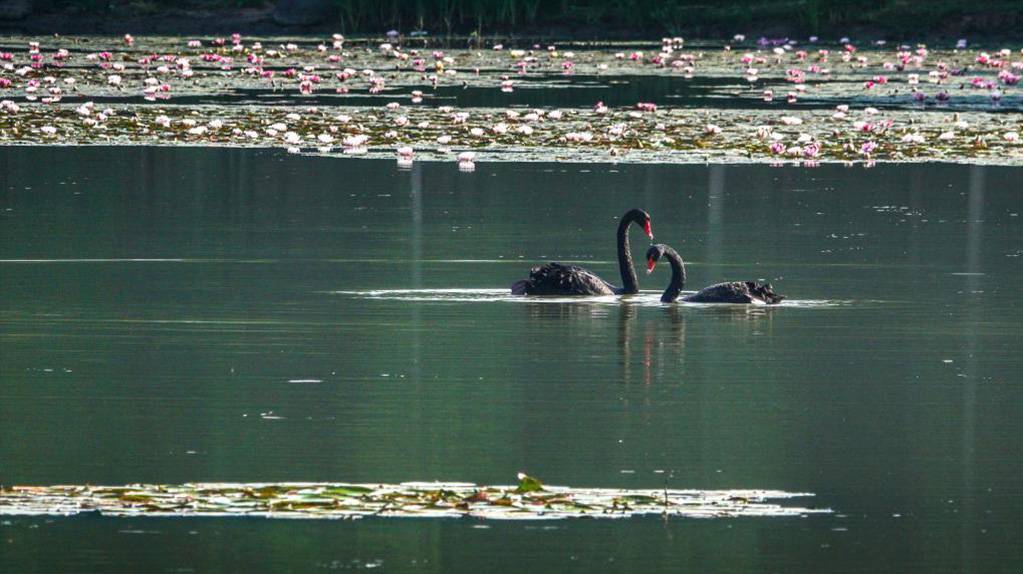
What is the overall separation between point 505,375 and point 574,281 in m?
3.18

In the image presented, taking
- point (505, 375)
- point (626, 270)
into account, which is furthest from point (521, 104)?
point (505, 375)

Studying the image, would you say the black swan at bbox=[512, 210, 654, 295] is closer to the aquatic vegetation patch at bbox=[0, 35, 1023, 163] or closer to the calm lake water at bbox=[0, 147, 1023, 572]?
the calm lake water at bbox=[0, 147, 1023, 572]

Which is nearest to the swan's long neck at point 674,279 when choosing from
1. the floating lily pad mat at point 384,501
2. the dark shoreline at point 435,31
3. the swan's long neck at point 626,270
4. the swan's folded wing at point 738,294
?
the swan's folded wing at point 738,294

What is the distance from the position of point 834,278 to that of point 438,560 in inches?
304

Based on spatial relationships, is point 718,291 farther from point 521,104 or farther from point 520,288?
point 521,104

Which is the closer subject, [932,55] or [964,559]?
[964,559]

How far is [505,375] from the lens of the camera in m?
10.0

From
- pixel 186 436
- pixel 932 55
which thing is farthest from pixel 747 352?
pixel 932 55

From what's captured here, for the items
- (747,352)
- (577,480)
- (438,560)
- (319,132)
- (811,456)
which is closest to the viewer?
(438,560)

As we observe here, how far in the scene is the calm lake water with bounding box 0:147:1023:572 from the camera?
22.5 ft

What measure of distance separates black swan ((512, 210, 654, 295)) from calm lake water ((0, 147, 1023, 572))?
0.25 metres

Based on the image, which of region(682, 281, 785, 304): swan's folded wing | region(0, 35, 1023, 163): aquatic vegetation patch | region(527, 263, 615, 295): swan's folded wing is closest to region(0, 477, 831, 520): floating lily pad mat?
region(682, 281, 785, 304): swan's folded wing

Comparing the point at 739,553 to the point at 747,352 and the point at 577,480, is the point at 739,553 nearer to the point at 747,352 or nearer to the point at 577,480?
the point at 577,480

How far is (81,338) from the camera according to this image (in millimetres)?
11008
